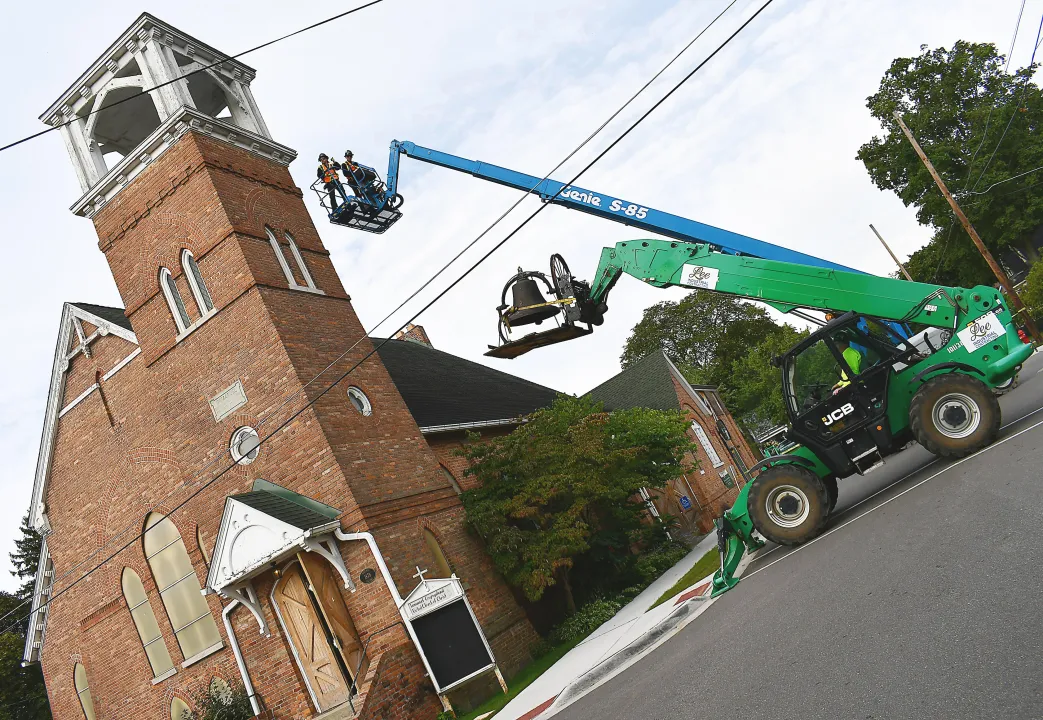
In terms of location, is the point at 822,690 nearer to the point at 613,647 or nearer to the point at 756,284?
the point at 613,647

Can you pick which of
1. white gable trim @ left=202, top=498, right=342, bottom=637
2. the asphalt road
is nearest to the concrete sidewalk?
the asphalt road

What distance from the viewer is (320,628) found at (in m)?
13.2

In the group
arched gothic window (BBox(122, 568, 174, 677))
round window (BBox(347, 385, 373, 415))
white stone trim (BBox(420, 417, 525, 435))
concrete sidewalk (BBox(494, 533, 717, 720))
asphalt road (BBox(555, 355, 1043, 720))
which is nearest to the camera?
asphalt road (BBox(555, 355, 1043, 720))

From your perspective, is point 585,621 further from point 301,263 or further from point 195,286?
point 195,286

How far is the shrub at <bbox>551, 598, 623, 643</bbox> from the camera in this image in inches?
600

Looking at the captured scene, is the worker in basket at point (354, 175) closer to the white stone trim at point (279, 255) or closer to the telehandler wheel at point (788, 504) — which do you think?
the white stone trim at point (279, 255)

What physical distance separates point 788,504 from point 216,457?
34.6ft

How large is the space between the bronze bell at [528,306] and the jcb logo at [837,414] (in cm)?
414

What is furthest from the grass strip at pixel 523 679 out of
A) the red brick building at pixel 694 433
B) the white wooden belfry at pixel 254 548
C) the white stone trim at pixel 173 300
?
the red brick building at pixel 694 433

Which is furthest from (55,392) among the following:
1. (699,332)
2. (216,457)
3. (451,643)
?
(699,332)

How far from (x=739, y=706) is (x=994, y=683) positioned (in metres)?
1.87

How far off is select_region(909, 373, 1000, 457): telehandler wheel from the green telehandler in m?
0.01

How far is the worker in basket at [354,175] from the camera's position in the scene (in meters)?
14.3

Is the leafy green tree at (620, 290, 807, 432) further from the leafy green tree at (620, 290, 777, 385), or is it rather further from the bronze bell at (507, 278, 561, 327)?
the bronze bell at (507, 278, 561, 327)
